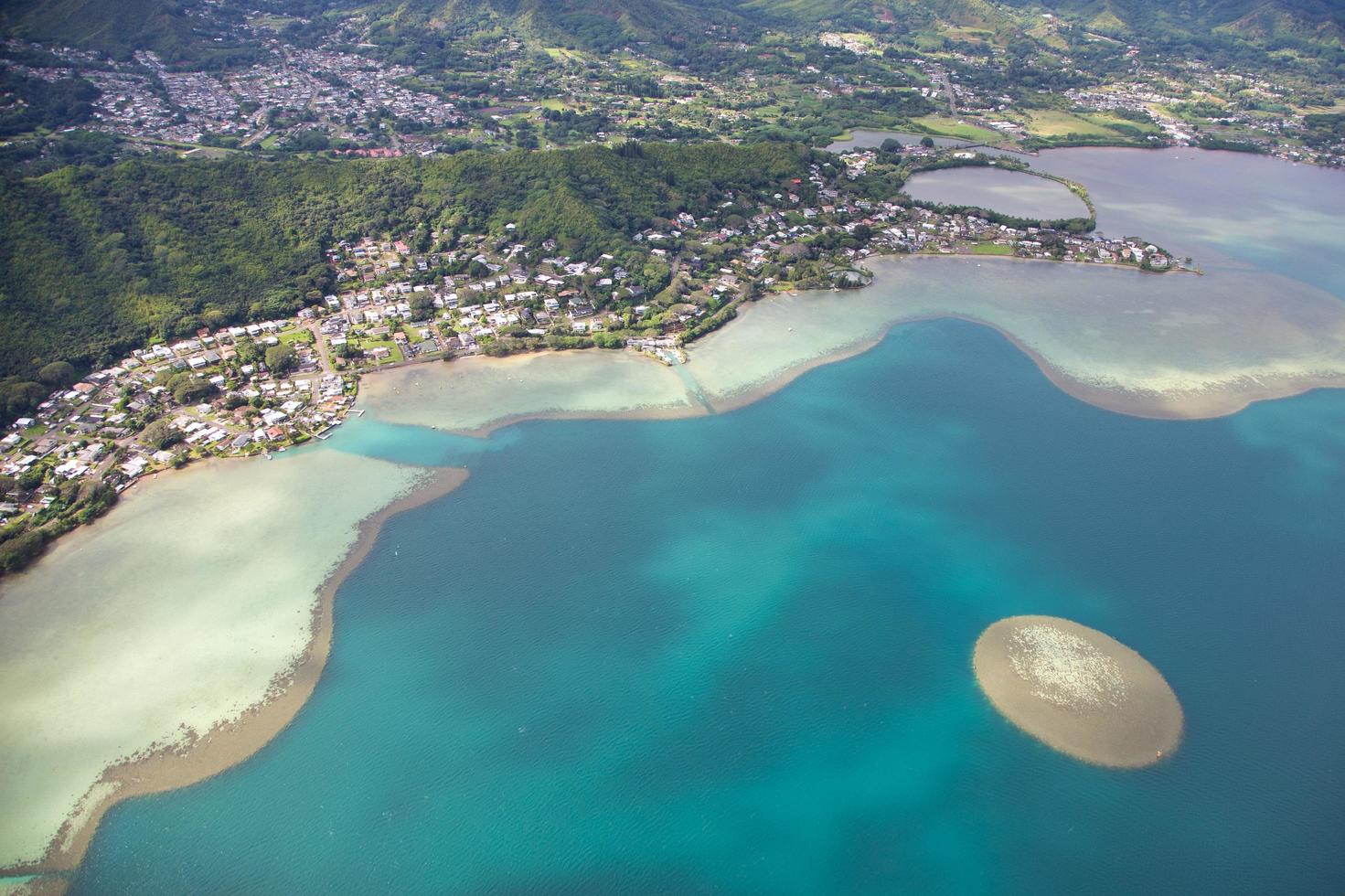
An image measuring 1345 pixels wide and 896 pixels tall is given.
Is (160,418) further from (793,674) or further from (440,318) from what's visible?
(793,674)

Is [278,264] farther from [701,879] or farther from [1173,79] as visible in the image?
[1173,79]

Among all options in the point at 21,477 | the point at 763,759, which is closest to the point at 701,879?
the point at 763,759

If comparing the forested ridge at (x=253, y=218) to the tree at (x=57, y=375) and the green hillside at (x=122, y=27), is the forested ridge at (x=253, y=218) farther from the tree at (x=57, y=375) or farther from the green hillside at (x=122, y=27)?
the green hillside at (x=122, y=27)

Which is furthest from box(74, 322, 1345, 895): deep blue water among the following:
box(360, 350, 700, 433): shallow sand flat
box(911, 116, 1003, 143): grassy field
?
box(911, 116, 1003, 143): grassy field

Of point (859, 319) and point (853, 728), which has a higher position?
point (859, 319)

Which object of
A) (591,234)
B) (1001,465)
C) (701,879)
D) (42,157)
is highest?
(42,157)

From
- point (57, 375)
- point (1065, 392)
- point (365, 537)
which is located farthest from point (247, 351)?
point (1065, 392)
